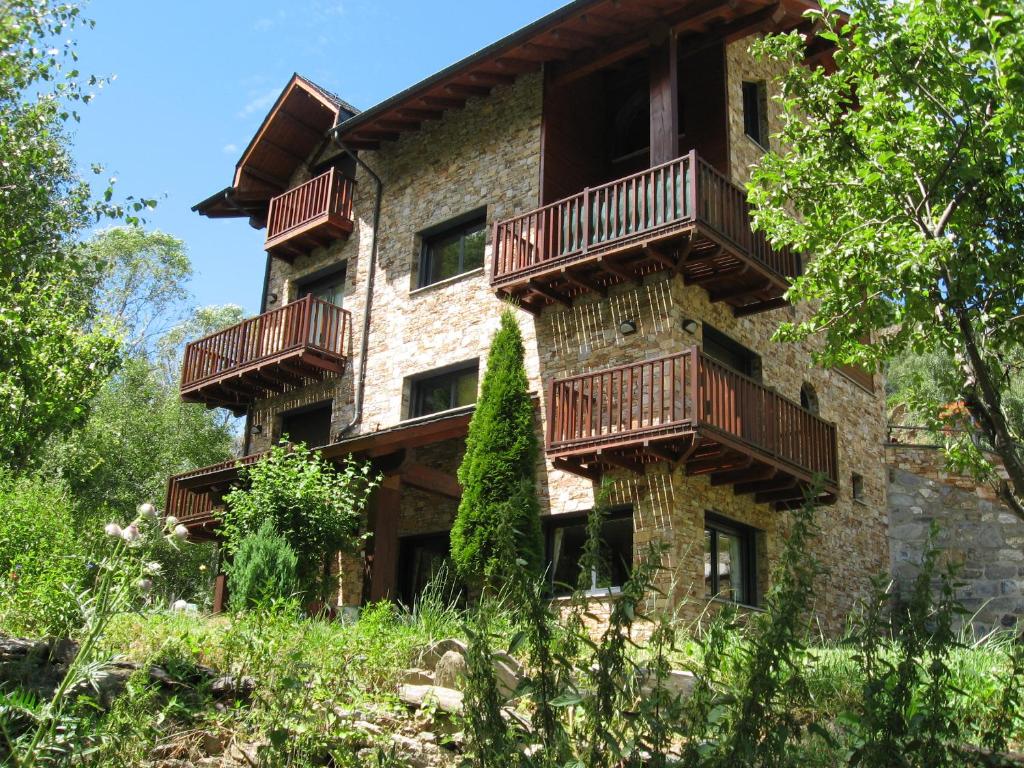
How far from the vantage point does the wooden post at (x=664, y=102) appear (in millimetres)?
14320

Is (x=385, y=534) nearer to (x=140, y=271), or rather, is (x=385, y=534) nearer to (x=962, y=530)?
(x=962, y=530)

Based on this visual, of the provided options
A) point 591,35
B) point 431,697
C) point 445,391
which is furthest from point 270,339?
point 431,697

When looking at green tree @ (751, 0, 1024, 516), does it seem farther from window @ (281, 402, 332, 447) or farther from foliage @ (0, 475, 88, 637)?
window @ (281, 402, 332, 447)

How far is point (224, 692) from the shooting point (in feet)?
23.5

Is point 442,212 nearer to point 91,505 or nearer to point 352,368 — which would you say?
point 352,368

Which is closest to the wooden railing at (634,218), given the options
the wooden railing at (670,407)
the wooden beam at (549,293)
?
the wooden beam at (549,293)

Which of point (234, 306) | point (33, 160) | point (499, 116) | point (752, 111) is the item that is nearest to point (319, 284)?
point (499, 116)

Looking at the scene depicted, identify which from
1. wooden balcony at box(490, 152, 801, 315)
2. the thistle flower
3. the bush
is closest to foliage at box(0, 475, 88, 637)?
the thistle flower

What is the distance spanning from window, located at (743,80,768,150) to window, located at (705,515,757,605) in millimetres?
6626

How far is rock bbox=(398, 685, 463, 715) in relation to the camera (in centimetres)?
712

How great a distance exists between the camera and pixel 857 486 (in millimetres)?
17219

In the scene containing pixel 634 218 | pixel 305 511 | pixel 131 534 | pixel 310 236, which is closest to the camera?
pixel 131 534

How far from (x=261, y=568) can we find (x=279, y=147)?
37.6 feet

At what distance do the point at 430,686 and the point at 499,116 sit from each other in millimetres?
11769
